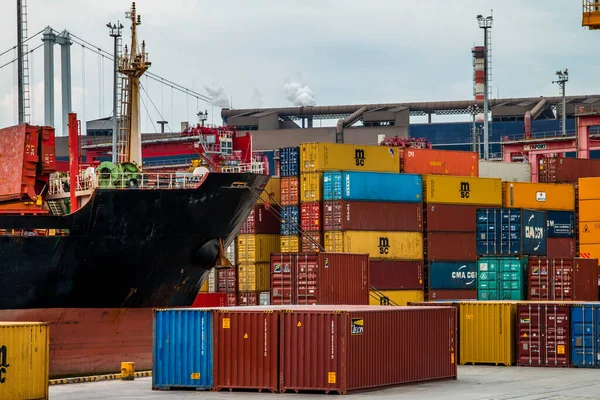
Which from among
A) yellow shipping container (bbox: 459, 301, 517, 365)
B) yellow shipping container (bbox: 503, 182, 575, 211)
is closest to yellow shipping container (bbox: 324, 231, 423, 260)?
yellow shipping container (bbox: 503, 182, 575, 211)

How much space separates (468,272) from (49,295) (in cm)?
2237

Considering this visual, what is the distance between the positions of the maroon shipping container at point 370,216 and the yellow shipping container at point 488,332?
10.1 meters

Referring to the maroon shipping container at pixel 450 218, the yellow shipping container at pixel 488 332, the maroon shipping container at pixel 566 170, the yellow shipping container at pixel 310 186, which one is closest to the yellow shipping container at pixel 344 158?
the yellow shipping container at pixel 310 186

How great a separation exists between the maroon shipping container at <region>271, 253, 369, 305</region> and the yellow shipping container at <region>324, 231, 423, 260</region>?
6015mm

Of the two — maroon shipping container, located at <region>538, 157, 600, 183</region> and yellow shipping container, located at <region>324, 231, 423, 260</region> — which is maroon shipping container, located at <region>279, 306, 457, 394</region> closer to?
yellow shipping container, located at <region>324, 231, 423, 260</region>

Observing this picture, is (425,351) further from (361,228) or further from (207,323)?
(361,228)

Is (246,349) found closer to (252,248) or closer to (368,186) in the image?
(368,186)

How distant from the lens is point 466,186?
50625 mm

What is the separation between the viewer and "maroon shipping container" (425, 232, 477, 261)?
48.4 meters

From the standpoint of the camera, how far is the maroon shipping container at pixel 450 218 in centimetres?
4866

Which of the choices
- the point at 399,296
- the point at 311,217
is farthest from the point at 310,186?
the point at 399,296

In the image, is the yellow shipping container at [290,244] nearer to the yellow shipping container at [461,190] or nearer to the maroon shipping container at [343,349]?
the yellow shipping container at [461,190]

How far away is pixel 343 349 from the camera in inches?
1047

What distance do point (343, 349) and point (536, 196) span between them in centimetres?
2983
